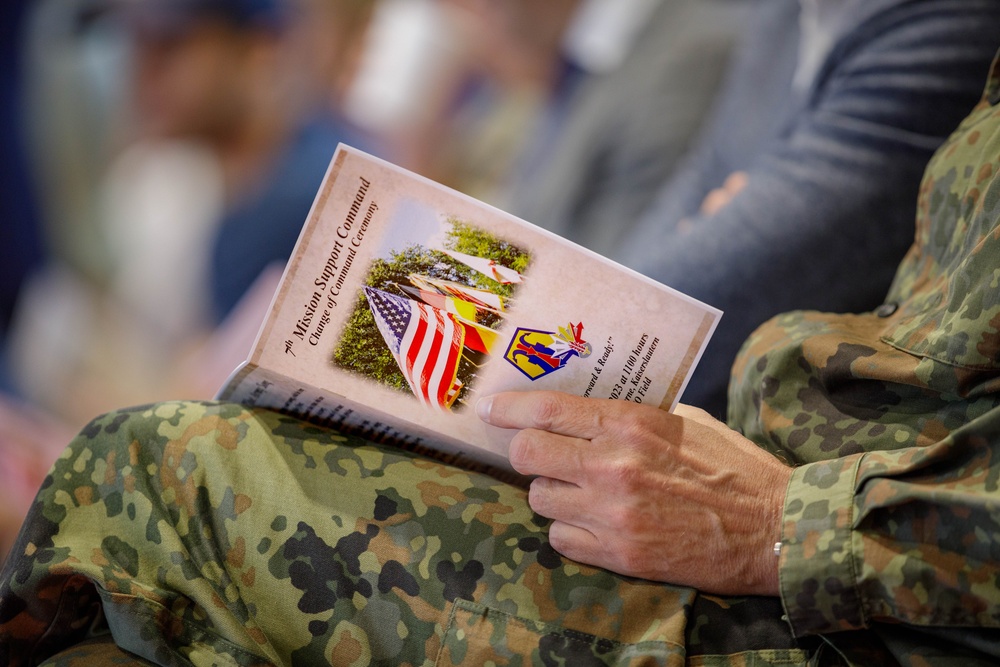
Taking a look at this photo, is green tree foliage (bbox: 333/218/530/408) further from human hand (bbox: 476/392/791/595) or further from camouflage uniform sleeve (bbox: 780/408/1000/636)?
camouflage uniform sleeve (bbox: 780/408/1000/636)

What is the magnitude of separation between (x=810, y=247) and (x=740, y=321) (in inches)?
4.9

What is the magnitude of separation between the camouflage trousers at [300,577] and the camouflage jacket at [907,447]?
69 millimetres

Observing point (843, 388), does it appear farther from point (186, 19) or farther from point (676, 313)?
point (186, 19)

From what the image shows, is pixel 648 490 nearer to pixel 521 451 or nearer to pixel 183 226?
pixel 521 451

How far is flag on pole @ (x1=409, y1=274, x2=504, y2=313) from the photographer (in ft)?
1.90

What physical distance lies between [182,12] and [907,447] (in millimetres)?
1763

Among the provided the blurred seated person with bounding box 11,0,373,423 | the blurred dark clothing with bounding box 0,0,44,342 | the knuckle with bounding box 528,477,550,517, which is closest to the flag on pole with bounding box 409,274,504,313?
the knuckle with bounding box 528,477,550,517

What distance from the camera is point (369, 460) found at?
601mm

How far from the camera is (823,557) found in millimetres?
517

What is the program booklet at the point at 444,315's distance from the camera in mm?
568

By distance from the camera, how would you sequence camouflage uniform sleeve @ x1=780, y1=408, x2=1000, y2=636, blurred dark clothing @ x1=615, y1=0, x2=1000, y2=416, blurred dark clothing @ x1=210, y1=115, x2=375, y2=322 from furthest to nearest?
blurred dark clothing @ x1=210, y1=115, x2=375, y2=322, blurred dark clothing @ x1=615, y1=0, x2=1000, y2=416, camouflage uniform sleeve @ x1=780, y1=408, x2=1000, y2=636

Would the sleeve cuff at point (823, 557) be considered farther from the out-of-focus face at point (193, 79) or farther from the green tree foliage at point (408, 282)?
the out-of-focus face at point (193, 79)

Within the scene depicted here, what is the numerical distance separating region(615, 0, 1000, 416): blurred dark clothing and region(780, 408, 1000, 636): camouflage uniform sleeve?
48cm

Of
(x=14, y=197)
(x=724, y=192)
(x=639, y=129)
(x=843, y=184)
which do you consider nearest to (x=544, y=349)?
(x=843, y=184)
